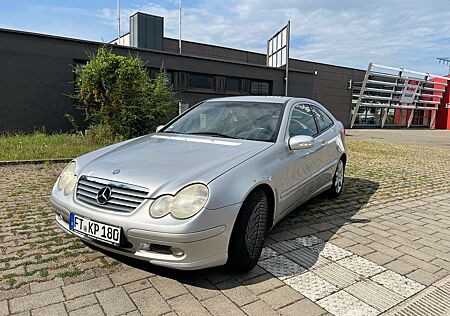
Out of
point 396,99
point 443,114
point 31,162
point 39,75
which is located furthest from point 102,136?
point 443,114

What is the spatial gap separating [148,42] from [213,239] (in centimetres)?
1985

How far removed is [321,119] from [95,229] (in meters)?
3.54

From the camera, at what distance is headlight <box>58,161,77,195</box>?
2.83 metres

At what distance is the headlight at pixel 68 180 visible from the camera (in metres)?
2.83

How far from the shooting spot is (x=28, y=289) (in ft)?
8.05

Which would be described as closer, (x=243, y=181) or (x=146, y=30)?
(x=243, y=181)

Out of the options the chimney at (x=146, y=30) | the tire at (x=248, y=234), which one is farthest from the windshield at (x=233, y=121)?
the chimney at (x=146, y=30)

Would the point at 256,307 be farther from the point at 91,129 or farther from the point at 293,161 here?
the point at 91,129

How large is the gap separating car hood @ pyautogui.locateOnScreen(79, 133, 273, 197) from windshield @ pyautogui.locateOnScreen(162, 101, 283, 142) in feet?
0.68

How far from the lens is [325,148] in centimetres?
455

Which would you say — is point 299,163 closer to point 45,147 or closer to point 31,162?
point 31,162

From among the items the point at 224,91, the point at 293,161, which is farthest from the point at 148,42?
the point at 293,161

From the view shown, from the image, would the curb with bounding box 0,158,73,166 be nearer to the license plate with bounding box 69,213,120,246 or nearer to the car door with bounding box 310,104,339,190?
the license plate with bounding box 69,213,120,246

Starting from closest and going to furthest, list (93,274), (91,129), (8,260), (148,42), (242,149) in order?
(93,274) < (8,260) < (242,149) < (91,129) < (148,42)
